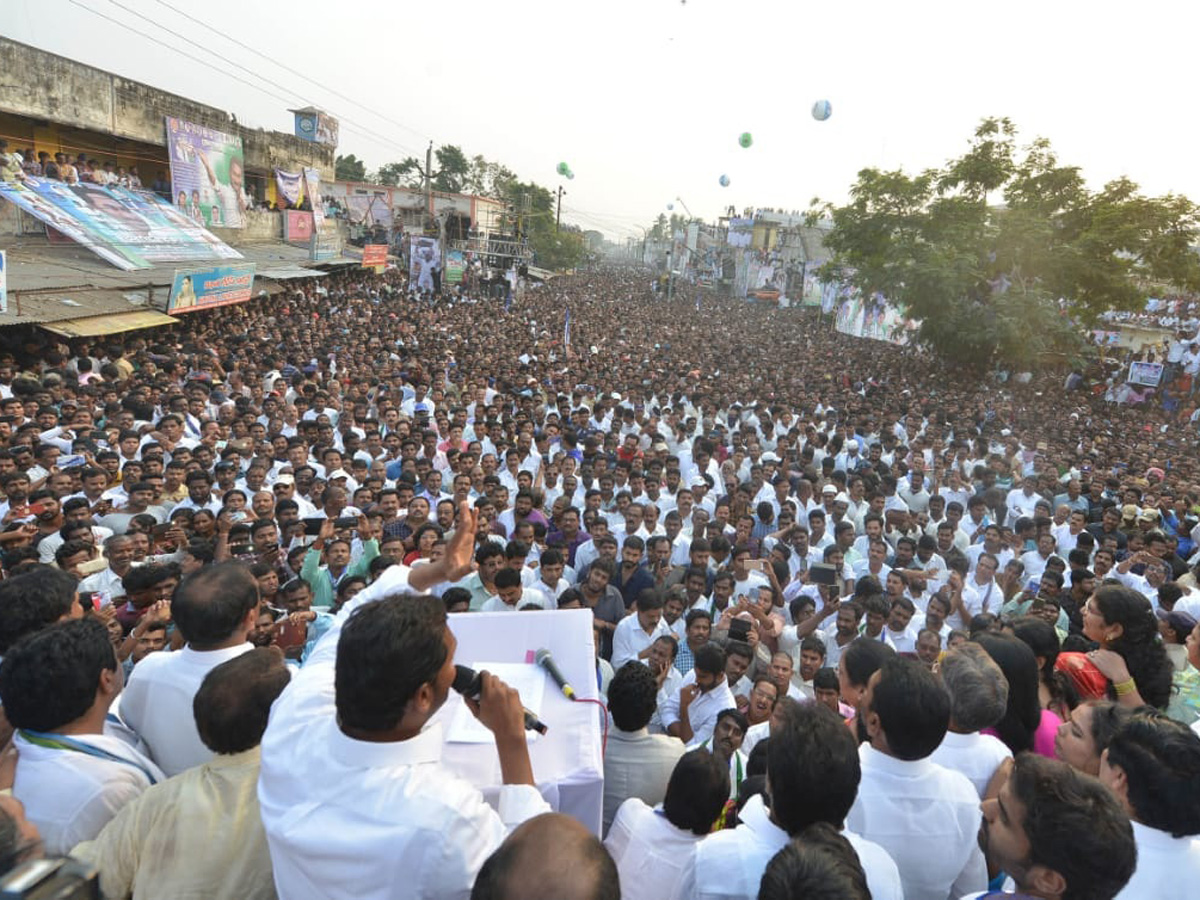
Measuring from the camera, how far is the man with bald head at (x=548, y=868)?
1.13 m

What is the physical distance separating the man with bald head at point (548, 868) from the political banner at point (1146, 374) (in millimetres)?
20647

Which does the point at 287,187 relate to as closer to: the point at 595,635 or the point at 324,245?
the point at 324,245

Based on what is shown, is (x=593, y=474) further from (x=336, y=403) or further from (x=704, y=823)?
(x=704, y=823)

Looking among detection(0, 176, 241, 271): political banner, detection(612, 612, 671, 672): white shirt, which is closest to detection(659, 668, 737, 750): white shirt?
detection(612, 612, 671, 672): white shirt

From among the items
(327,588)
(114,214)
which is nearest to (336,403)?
(327,588)

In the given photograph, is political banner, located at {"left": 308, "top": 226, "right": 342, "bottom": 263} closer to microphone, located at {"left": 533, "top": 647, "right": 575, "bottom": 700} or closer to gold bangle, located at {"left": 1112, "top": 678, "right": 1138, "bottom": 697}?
microphone, located at {"left": 533, "top": 647, "right": 575, "bottom": 700}

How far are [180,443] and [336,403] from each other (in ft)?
8.34

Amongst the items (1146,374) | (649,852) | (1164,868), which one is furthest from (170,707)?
(1146,374)

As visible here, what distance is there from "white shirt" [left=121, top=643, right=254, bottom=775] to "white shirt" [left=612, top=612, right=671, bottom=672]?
2.63 meters

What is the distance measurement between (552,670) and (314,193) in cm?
2785

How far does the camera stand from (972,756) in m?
2.35

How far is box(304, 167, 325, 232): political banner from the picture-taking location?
24.9m

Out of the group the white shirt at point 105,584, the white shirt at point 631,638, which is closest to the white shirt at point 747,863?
the white shirt at point 631,638

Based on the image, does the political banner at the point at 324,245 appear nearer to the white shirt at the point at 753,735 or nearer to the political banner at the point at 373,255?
the political banner at the point at 373,255
